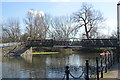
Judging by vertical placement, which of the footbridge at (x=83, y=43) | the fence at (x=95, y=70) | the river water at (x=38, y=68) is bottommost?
the river water at (x=38, y=68)

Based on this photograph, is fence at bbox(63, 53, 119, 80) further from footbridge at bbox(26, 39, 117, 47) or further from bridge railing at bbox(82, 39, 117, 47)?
footbridge at bbox(26, 39, 117, 47)

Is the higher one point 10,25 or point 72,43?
point 10,25

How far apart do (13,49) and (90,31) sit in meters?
19.9

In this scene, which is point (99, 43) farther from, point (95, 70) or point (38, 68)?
point (95, 70)

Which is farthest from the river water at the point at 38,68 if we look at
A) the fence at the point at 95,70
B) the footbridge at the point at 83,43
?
the footbridge at the point at 83,43

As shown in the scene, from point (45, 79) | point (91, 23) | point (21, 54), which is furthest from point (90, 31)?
point (45, 79)

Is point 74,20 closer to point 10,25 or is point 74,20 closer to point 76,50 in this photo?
point 76,50

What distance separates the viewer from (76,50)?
51.3 meters

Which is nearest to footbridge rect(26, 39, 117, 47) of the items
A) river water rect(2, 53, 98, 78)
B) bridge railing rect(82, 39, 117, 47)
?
bridge railing rect(82, 39, 117, 47)

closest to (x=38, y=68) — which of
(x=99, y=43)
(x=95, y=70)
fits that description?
(x=95, y=70)

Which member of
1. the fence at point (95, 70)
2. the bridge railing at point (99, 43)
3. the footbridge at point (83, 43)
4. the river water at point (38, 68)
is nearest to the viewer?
the fence at point (95, 70)

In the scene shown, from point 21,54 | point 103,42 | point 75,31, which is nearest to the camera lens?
point 103,42

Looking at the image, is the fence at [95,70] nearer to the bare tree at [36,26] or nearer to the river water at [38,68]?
the river water at [38,68]

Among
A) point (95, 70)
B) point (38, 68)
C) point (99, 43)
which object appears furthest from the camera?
point (99, 43)
